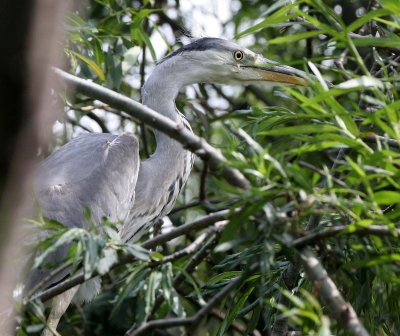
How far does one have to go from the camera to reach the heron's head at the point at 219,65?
3.17 m

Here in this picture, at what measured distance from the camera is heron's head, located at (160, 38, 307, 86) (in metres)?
3.17

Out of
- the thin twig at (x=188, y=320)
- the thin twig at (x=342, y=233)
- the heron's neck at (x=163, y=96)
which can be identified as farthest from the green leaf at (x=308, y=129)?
the heron's neck at (x=163, y=96)

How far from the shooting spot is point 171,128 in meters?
1.65

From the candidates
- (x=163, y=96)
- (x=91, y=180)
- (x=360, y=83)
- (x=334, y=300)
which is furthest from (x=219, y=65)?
(x=334, y=300)

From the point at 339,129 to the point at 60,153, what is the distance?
1575 mm

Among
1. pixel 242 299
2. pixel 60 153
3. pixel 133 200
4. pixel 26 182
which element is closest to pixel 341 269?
pixel 242 299

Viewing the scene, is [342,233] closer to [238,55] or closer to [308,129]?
[308,129]

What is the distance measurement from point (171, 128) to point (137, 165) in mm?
1365

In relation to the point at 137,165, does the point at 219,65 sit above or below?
above

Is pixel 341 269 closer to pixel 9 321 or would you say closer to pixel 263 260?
pixel 263 260

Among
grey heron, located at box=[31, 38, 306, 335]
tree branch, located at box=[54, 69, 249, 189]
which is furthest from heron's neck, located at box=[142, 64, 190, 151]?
tree branch, located at box=[54, 69, 249, 189]

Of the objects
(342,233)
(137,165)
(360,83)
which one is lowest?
(137,165)

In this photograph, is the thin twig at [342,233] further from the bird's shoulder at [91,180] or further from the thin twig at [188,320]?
the bird's shoulder at [91,180]

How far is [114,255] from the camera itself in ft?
5.34
